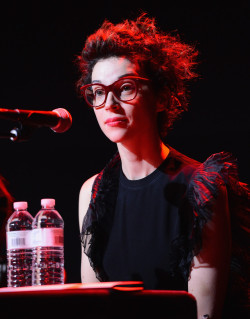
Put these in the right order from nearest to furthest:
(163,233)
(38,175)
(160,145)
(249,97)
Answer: (163,233) → (160,145) → (249,97) → (38,175)

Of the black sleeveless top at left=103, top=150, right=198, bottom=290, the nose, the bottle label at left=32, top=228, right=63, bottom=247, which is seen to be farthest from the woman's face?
the bottle label at left=32, top=228, right=63, bottom=247

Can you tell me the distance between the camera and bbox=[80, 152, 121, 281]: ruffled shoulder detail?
1.80 m

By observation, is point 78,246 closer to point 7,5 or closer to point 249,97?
point 249,97

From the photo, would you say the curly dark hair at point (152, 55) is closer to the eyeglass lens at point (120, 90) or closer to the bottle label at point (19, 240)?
the eyeglass lens at point (120, 90)

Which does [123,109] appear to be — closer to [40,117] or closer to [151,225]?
[151,225]

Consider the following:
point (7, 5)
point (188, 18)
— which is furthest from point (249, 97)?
point (7, 5)

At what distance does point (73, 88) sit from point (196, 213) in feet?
5.27

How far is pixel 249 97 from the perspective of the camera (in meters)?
2.68

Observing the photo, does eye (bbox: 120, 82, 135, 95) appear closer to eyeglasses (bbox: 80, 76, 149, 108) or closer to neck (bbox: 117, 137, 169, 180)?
eyeglasses (bbox: 80, 76, 149, 108)

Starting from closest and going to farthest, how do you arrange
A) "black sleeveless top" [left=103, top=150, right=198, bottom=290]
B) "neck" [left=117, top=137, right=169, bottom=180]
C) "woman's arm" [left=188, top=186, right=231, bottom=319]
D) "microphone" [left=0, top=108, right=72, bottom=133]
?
"microphone" [left=0, top=108, right=72, bottom=133], "woman's arm" [left=188, top=186, right=231, bottom=319], "black sleeveless top" [left=103, top=150, right=198, bottom=290], "neck" [left=117, top=137, right=169, bottom=180]

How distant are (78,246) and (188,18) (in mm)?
1425

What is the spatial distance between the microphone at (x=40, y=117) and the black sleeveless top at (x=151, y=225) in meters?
0.64

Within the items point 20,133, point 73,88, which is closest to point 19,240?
point 20,133

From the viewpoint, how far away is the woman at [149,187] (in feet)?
5.13
